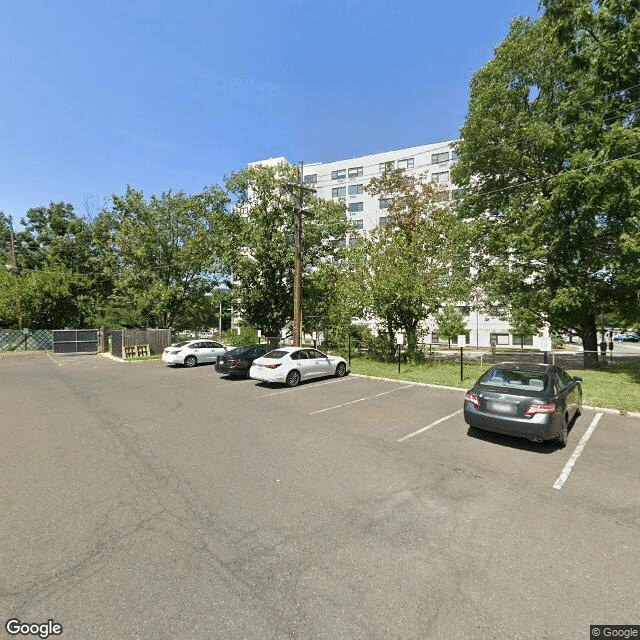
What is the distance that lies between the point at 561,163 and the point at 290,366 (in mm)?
17932

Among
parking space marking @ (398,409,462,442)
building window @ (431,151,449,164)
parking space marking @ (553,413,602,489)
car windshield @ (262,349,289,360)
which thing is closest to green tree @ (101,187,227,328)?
car windshield @ (262,349,289,360)

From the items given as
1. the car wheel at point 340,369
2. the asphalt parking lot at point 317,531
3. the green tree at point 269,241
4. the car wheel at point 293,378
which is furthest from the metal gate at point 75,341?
the asphalt parking lot at point 317,531

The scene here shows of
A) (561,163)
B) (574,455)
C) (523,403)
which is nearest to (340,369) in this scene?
(523,403)

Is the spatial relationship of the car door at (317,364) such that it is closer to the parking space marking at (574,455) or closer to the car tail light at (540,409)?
the car tail light at (540,409)

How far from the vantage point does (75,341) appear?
3050 centimetres

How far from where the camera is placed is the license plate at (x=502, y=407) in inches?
247

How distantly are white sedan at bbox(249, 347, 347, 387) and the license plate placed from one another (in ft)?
24.7

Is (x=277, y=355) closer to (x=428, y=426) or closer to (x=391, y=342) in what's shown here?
(x=428, y=426)

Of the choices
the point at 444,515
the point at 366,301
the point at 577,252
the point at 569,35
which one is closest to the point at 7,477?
the point at 444,515

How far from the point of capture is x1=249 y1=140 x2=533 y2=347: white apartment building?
45094 mm

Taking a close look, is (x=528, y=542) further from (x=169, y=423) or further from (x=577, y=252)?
(x=577, y=252)

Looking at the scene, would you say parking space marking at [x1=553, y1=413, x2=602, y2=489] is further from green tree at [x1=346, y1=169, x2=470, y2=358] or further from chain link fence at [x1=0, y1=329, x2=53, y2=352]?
chain link fence at [x1=0, y1=329, x2=53, y2=352]

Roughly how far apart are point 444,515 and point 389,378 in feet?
32.5

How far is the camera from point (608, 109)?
14352 mm
